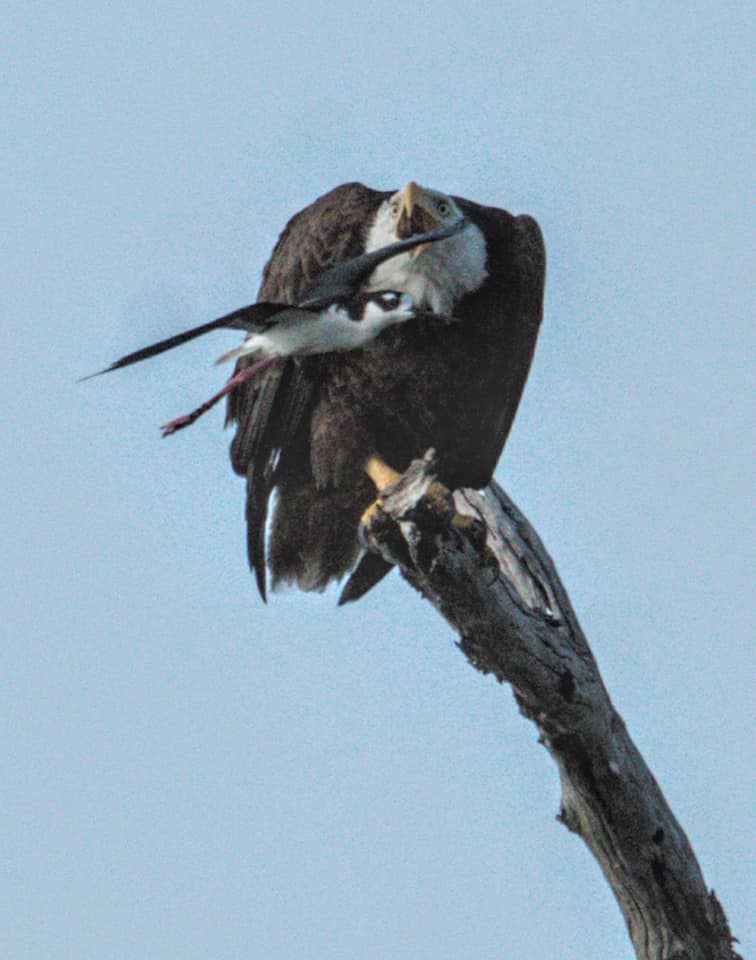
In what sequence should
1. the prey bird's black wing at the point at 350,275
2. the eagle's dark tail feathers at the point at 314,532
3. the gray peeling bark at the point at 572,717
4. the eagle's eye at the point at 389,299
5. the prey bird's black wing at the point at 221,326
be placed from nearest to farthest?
the prey bird's black wing at the point at 221,326 < the gray peeling bark at the point at 572,717 < the prey bird's black wing at the point at 350,275 < the eagle's eye at the point at 389,299 < the eagle's dark tail feathers at the point at 314,532

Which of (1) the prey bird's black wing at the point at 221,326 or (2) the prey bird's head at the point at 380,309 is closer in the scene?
(1) the prey bird's black wing at the point at 221,326

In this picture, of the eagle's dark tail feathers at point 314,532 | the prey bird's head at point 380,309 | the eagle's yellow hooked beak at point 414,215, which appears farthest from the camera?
the eagle's dark tail feathers at point 314,532

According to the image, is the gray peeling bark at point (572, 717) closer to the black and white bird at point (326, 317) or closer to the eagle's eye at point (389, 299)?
the black and white bird at point (326, 317)

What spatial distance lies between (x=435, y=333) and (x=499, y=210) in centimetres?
68

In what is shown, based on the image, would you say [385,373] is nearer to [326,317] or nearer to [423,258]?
[423,258]

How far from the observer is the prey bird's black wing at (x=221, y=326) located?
11.2 feet

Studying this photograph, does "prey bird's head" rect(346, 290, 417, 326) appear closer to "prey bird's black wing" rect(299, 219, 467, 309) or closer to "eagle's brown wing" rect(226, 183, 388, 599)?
"prey bird's black wing" rect(299, 219, 467, 309)

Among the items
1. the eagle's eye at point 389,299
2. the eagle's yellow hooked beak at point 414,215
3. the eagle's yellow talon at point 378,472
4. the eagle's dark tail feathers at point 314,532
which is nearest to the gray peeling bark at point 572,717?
the eagle's yellow talon at point 378,472

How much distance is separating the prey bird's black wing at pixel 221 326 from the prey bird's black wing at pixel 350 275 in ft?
1.04

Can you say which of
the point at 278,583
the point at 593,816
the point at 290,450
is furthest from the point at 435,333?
the point at 593,816

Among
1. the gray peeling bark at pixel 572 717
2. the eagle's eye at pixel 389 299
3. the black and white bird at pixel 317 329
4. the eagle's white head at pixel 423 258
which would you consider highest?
the eagle's white head at pixel 423 258

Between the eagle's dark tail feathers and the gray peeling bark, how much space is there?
0.82 m

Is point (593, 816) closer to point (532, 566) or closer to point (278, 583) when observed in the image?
point (532, 566)

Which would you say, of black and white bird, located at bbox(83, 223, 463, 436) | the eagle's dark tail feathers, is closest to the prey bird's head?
black and white bird, located at bbox(83, 223, 463, 436)
